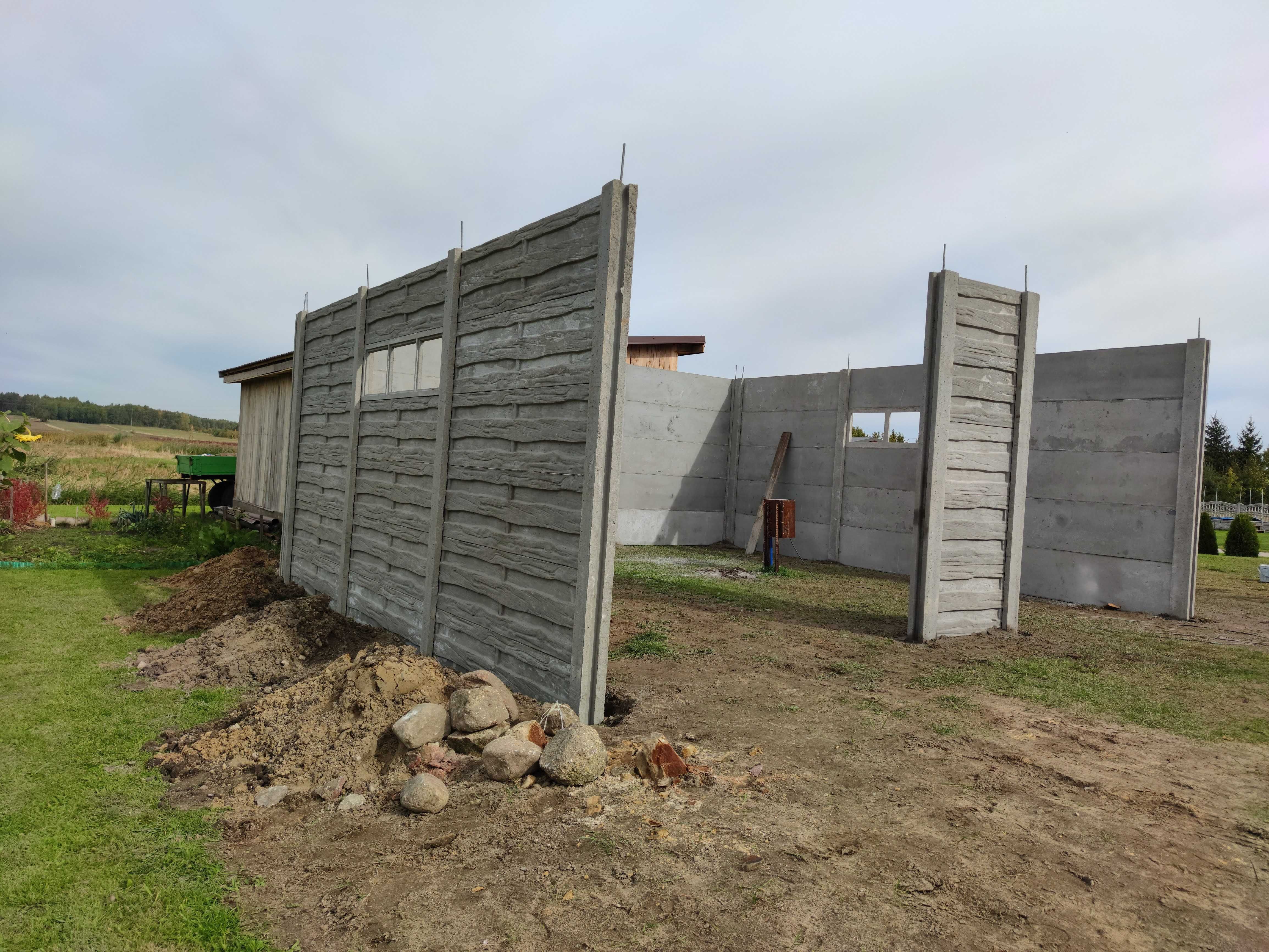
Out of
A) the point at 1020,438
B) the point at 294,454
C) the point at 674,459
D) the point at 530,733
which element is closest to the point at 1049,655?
the point at 1020,438

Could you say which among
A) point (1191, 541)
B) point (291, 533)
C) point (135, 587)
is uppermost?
point (1191, 541)

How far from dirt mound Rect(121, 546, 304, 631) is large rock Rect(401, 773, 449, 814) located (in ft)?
15.8

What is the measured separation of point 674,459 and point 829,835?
11572mm

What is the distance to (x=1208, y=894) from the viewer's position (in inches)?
107

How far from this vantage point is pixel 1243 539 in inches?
677

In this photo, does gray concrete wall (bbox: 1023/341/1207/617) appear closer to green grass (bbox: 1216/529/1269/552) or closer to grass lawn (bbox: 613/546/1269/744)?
grass lawn (bbox: 613/546/1269/744)

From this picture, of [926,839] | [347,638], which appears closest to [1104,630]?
[926,839]

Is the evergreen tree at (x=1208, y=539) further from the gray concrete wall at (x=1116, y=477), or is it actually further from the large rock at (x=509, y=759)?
the large rock at (x=509, y=759)

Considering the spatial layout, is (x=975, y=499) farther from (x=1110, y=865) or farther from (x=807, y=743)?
(x=1110, y=865)

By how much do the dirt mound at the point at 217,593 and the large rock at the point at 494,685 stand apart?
13.0ft

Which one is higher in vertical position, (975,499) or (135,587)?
(975,499)

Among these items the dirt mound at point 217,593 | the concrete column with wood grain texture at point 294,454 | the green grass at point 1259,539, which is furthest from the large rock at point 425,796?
the green grass at point 1259,539

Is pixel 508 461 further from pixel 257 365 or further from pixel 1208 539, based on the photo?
pixel 1208 539

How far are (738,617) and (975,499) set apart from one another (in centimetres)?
271
